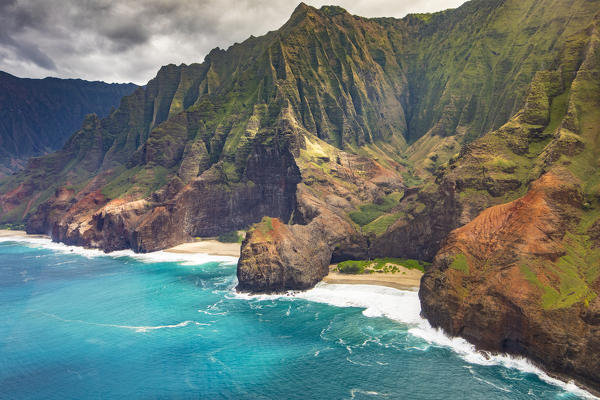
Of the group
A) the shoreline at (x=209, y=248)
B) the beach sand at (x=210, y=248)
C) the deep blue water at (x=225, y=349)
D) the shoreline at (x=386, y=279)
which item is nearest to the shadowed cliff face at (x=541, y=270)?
the deep blue water at (x=225, y=349)

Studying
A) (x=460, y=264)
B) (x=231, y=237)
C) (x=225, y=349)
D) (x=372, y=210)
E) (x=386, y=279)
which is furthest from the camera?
(x=231, y=237)

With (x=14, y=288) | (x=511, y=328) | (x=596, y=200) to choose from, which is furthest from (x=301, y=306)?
(x=14, y=288)

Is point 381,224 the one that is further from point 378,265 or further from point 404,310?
point 404,310

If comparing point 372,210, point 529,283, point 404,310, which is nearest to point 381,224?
point 372,210

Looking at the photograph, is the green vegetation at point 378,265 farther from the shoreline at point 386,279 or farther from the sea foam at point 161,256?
the sea foam at point 161,256

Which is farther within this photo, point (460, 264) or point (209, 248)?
point (209, 248)

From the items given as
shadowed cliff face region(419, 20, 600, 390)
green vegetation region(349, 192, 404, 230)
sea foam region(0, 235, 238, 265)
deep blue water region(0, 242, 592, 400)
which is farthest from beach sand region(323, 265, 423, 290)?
sea foam region(0, 235, 238, 265)

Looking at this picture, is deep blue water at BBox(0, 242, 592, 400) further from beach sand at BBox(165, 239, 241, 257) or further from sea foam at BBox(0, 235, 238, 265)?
beach sand at BBox(165, 239, 241, 257)
